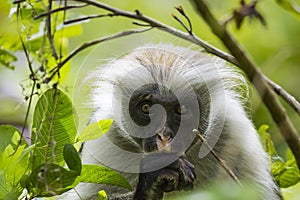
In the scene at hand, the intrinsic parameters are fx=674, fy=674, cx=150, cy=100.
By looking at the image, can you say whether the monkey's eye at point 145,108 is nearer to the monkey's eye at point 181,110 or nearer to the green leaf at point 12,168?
the monkey's eye at point 181,110

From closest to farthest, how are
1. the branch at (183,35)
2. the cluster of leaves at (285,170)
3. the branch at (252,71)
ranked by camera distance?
the branch at (252,71) → the branch at (183,35) → the cluster of leaves at (285,170)

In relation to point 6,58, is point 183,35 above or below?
below

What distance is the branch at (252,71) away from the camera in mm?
1033

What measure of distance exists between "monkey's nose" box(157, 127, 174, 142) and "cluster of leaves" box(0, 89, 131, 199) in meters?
0.61

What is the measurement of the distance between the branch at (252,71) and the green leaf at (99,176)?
0.76 meters

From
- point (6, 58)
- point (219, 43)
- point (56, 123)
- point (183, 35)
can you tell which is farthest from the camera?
point (219, 43)

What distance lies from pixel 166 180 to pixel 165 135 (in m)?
0.19

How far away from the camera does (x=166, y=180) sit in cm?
234

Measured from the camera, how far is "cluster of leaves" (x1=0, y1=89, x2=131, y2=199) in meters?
1.57

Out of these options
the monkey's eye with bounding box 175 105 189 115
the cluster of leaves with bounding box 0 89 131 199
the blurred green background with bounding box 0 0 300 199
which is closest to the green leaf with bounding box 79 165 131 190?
the cluster of leaves with bounding box 0 89 131 199

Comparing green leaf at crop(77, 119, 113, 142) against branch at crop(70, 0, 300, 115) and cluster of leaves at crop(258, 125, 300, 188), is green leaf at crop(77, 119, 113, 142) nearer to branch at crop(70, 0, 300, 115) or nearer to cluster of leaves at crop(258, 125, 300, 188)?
branch at crop(70, 0, 300, 115)

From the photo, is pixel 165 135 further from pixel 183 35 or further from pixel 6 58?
pixel 183 35

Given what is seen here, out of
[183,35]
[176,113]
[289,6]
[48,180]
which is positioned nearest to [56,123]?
[48,180]

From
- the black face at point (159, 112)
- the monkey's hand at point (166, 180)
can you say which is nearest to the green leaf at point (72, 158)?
the monkey's hand at point (166, 180)
